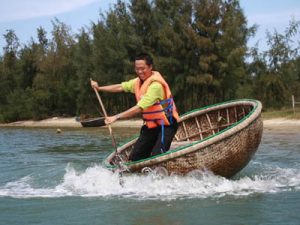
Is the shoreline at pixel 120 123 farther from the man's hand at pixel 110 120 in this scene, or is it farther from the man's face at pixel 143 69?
the man's hand at pixel 110 120

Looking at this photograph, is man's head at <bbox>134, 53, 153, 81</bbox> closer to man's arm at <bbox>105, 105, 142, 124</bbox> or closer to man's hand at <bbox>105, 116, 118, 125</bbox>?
man's arm at <bbox>105, 105, 142, 124</bbox>

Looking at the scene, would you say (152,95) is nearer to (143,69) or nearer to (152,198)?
(143,69)

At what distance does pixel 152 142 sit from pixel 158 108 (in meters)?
0.67

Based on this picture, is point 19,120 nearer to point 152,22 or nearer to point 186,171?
point 152,22

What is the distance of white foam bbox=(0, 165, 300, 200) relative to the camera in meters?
6.81

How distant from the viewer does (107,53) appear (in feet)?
111

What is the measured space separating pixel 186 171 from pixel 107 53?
27.4 meters

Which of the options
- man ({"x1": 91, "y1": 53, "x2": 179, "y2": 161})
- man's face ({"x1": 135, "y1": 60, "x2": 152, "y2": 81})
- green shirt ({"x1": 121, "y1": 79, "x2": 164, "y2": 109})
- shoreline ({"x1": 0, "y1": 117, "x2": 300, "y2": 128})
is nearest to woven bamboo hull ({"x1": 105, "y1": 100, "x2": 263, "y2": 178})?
man ({"x1": 91, "y1": 53, "x2": 179, "y2": 161})

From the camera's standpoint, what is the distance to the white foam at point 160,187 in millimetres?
6812

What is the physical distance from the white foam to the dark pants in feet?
1.27

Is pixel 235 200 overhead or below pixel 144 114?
below

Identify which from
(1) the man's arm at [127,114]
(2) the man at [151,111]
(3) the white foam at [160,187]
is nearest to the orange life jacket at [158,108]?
(2) the man at [151,111]

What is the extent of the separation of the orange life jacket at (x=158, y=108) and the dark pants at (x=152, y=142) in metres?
0.12

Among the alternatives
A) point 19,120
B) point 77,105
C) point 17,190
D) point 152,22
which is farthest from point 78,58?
point 17,190
